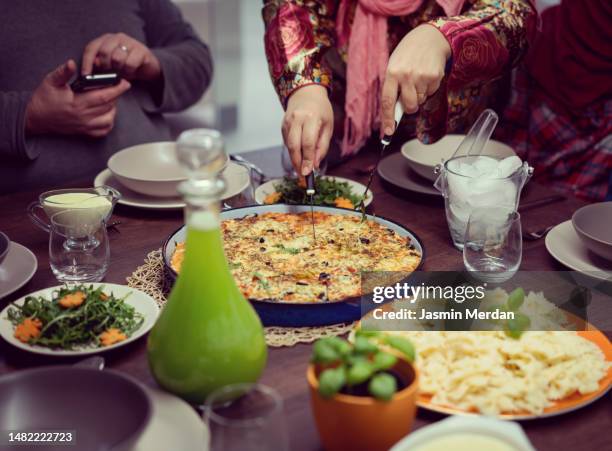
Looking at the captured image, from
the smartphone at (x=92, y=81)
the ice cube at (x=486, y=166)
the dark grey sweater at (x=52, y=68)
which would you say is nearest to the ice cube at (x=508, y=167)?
the ice cube at (x=486, y=166)

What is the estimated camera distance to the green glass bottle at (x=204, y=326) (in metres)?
0.93

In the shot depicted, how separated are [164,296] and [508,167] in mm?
813

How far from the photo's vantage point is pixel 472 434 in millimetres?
853

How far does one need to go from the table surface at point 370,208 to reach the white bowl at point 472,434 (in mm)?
150

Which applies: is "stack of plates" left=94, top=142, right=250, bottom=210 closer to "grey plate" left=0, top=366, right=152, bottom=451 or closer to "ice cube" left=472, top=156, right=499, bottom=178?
"ice cube" left=472, top=156, right=499, bottom=178

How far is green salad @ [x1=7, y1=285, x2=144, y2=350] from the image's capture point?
1.13 meters

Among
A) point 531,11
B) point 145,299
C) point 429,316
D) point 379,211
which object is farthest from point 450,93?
point 145,299

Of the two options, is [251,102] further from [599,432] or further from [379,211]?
[599,432]

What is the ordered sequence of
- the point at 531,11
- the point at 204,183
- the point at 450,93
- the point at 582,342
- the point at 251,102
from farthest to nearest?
1. the point at 251,102
2. the point at 450,93
3. the point at 531,11
4. the point at 582,342
5. the point at 204,183

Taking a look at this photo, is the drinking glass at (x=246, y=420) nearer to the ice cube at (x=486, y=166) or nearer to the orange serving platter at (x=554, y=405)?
the orange serving platter at (x=554, y=405)

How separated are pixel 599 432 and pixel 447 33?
1.10 m

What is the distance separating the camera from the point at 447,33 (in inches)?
70.1

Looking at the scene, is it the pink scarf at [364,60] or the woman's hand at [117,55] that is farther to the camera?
the woman's hand at [117,55]

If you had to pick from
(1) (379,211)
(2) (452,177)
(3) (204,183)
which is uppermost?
(3) (204,183)
